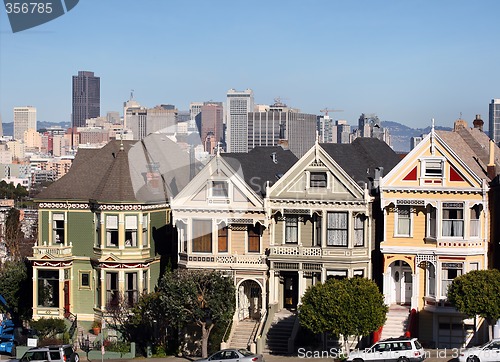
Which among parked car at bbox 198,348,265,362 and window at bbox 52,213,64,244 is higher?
window at bbox 52,213,64,244

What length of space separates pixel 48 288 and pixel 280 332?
1149 centimetres

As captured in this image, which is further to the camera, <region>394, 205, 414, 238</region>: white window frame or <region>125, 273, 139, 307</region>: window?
<region>125, 273, 139, 307</region>: window

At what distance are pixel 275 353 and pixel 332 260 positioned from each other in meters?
4.54

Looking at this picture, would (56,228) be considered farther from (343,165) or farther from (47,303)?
(343,165)

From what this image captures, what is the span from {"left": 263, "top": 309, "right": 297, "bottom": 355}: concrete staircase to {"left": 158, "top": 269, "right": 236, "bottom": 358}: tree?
1999mm

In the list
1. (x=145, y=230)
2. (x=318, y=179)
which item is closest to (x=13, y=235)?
(x=145, y=230)

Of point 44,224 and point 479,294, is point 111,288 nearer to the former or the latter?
point 44,224

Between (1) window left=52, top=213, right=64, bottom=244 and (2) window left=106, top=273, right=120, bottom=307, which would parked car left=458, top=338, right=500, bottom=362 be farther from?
(1) window left=52, top=213, right=64, bottom=244

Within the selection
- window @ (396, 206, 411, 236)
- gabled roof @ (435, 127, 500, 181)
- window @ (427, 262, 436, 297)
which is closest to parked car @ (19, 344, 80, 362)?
window @ (396, 206, 411, 236)

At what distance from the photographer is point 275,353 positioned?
4569cm

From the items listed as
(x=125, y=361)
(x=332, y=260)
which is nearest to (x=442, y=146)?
(x=332, y=260)

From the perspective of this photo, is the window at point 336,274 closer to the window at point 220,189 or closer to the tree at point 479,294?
the tree at point 479,294

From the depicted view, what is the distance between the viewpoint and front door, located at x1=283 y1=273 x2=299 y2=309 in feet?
157

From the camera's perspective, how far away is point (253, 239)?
158ft
